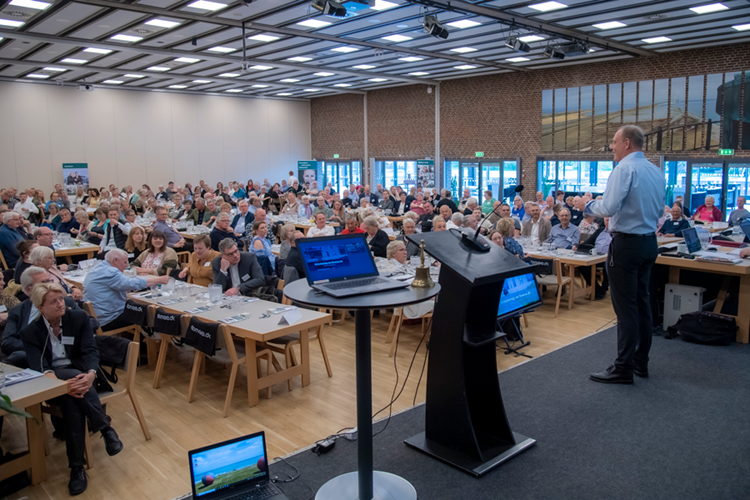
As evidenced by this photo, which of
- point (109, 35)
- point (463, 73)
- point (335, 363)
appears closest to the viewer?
point (335, 363)

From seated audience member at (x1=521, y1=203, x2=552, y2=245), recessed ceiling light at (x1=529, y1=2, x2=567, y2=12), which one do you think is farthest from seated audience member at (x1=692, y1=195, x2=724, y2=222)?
recessed ceiling light at (x1=529, y1=2, x2=567, y2=12)

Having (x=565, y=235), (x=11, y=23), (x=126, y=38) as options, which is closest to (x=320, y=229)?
(x=565, y=235)

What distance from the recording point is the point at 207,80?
59.5ft

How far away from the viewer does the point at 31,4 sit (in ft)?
31.5

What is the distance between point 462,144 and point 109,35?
1108 cm

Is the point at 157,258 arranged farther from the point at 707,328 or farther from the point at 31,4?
the point at 707,328

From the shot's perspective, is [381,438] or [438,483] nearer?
[438,483]

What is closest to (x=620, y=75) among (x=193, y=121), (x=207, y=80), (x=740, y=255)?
(x=740, y=255)

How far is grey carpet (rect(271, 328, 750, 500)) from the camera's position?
323cm

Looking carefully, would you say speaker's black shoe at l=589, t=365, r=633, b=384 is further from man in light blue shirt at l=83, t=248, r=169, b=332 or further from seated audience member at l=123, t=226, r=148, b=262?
seated audience member at l=123, t=226, r=148, b=262

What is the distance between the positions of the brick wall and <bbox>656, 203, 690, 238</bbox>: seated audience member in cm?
430

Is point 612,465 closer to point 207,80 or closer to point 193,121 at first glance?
point 207,80

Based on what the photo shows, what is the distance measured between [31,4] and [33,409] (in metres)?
8.72

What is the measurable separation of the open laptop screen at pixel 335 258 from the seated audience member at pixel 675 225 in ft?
28.7
